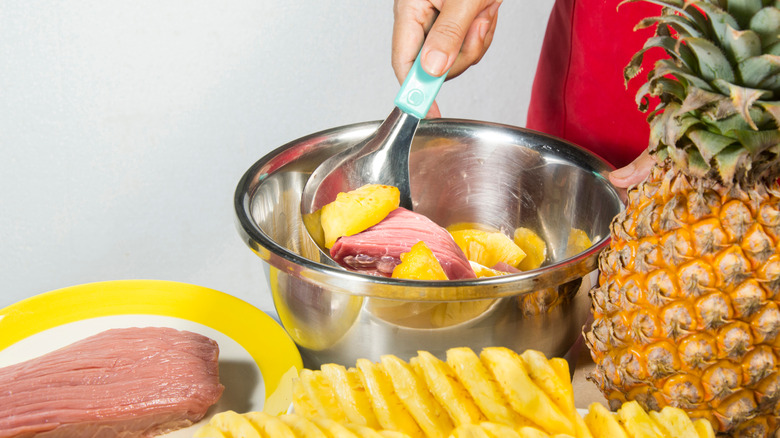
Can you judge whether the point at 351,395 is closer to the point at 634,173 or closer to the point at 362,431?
the point at 362,431

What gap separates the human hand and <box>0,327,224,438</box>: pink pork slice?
1.96ft

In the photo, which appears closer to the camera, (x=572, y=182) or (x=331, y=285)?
(x=331, y=285)

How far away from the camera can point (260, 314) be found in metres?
0.99

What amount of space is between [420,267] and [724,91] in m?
0.41

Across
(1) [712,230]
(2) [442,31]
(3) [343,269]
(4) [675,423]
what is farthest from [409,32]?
(4) [675,423]

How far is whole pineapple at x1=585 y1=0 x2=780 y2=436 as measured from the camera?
1.98 ft

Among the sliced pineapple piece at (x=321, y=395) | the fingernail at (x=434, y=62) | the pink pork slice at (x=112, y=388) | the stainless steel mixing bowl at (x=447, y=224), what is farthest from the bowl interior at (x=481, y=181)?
the sliced pineapple piece at (x=321, y=395)

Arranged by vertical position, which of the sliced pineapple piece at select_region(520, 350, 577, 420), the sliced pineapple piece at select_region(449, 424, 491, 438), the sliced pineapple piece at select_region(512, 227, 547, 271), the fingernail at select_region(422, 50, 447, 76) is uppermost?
the fingernail at select_region(422, 50, 447, 76)

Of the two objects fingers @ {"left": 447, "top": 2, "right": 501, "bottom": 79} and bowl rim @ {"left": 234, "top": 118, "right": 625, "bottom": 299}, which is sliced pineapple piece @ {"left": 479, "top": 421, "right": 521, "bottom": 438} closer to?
bowl rim @ {"left": 234, "top": 118, "right": 625, "bottom": 299}

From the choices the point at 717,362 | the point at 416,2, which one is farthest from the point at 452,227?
the point at 717,362

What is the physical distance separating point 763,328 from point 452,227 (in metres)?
0.69

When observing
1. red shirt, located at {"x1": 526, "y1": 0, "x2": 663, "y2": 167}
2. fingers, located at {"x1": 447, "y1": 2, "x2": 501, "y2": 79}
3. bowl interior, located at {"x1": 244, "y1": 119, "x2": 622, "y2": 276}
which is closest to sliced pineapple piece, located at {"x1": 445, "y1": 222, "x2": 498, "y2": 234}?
bowl interior, located at {"x1": 244, "y1": 119, "x2": 622, "y2": 276}

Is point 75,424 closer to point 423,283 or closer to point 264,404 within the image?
point 264,404

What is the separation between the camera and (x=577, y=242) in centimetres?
110
